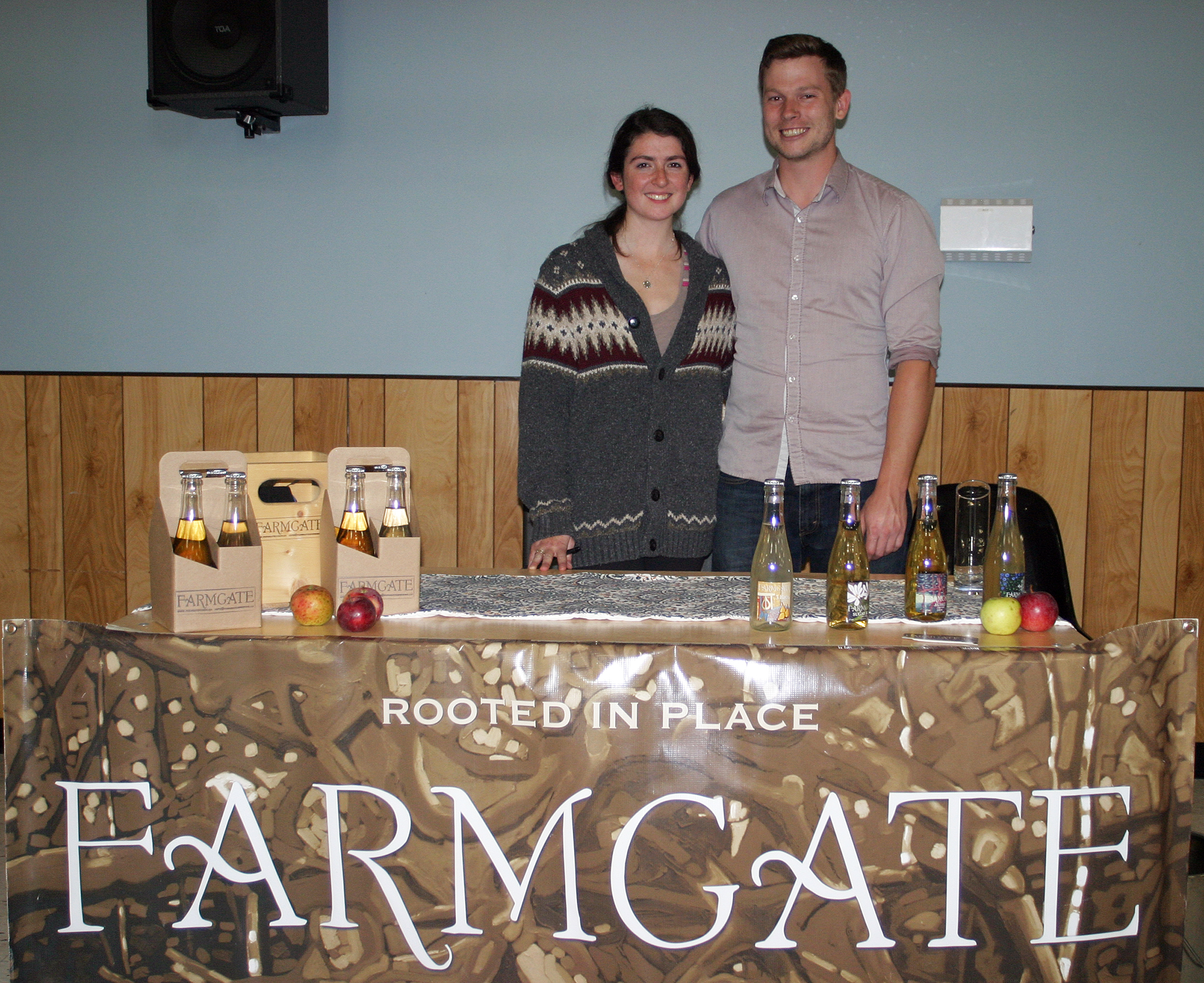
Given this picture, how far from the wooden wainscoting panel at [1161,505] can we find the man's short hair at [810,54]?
140 centimetres

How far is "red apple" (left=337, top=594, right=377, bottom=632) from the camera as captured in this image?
1487 millimetres

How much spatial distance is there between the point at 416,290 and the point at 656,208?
1111mm

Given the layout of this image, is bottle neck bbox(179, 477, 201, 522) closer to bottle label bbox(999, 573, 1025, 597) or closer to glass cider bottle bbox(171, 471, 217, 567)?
glass cider bottle bbox(171, 471, 217, 567)

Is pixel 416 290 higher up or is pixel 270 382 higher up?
pixel 416 290

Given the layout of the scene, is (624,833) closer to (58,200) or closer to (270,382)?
(270,382)

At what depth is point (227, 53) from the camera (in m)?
2.74

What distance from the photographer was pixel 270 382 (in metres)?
3.08

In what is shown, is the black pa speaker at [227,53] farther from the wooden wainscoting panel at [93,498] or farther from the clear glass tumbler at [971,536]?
the clear glass tumbler at [971,536]

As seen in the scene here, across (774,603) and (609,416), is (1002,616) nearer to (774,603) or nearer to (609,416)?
(774,603)

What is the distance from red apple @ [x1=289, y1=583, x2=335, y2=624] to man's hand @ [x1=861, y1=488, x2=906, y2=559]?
3.70 ft

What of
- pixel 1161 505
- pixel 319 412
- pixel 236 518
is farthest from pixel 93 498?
pixel 1161 505

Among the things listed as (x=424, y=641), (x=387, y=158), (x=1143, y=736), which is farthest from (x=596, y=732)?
(x=387, y=158)

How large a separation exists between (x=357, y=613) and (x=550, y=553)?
67 cm

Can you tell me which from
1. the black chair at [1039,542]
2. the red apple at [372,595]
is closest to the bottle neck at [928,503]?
the black chair at [1039,542]
